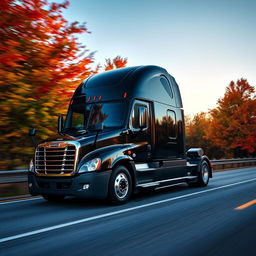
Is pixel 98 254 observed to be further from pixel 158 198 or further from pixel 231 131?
pixel 231 131

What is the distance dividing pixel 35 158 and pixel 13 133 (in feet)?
6.69

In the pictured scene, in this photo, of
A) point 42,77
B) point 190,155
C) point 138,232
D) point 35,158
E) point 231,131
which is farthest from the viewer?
point 231,131

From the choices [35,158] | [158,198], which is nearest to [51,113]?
[35,158]

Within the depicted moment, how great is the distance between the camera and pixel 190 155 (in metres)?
11.8

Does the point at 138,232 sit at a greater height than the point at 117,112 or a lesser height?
lesser

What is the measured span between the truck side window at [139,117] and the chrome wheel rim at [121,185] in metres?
1.31

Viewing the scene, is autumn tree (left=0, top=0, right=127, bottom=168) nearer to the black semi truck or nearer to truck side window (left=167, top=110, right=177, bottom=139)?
the black semi truck

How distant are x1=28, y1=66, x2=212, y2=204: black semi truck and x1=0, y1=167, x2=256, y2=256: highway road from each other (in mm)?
555

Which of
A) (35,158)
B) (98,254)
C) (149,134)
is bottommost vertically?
(98,254)

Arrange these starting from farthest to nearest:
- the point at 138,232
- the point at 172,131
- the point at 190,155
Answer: the point at 190,155, the point at 172,131, the point at 138,232

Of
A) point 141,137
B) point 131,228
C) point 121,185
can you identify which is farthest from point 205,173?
point 131,228

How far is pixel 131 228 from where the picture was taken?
16.5ft

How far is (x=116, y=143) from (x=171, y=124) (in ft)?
9.22

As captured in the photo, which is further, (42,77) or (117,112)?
(42,77)
